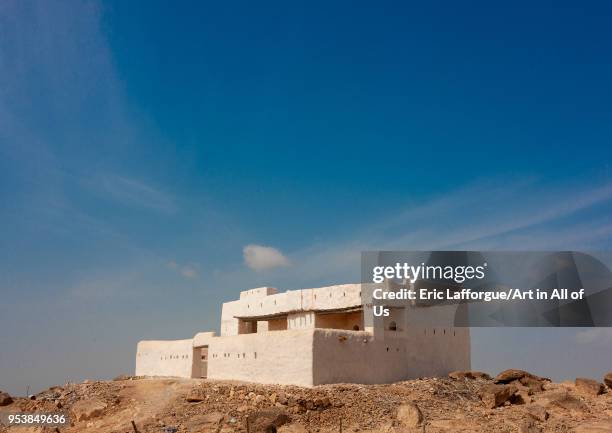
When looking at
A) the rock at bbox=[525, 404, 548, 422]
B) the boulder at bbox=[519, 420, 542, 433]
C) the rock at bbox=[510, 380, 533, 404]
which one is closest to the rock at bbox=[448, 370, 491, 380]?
the rock at bbox=[510, 380, 533, 404]

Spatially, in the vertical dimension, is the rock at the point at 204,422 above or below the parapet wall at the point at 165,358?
below

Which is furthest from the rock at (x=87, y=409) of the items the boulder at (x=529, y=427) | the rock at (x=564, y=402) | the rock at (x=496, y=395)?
the rock at (x=564, y=402)

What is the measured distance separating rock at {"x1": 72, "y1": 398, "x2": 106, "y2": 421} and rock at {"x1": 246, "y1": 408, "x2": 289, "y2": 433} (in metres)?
6.21

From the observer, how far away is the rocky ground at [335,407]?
59.1 feet

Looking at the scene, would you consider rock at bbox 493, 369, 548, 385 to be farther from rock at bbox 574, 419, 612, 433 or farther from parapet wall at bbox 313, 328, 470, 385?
rock at bbox 574, 419, 612, 433

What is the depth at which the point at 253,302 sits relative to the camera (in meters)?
30.2

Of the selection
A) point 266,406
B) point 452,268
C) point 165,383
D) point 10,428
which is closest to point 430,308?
point 452,268

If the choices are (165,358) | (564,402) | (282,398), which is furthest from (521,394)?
(165,358)

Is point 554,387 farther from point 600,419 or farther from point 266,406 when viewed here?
point 266,406

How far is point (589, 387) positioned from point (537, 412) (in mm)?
4744

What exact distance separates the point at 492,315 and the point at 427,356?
3.51 m

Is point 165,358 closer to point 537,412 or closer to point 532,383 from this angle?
point 532,383

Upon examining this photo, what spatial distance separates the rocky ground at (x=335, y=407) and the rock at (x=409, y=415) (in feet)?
0.10

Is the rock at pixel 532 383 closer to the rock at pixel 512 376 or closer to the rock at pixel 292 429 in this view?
the rock at pixel 512 376
